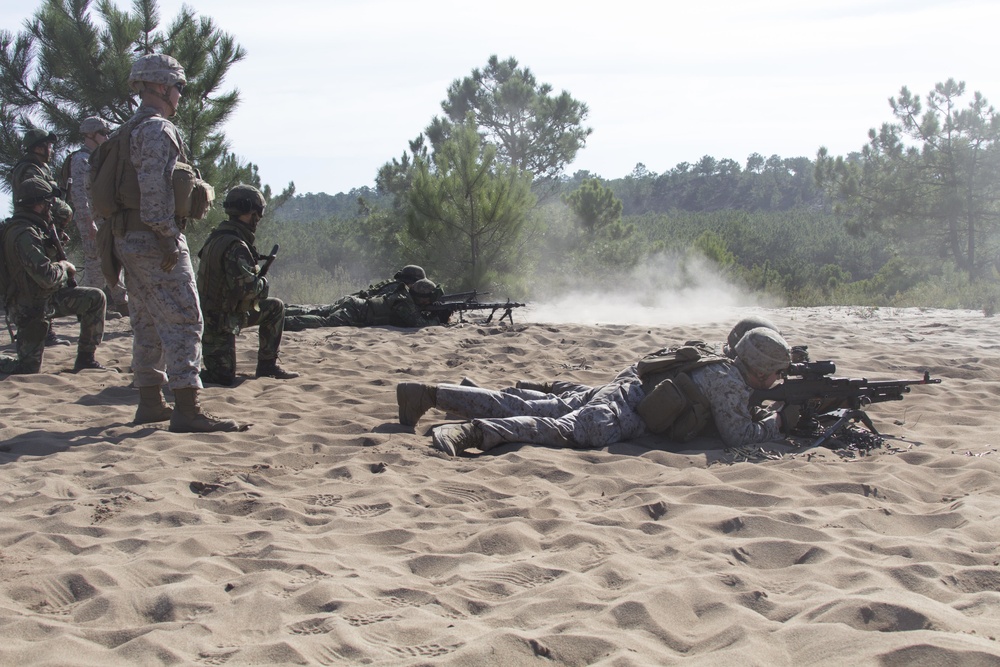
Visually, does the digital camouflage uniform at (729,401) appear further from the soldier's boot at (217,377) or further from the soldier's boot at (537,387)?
the soldier's boot at (217,377)

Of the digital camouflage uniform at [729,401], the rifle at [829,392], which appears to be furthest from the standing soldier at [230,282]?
the rifle at [829,392]

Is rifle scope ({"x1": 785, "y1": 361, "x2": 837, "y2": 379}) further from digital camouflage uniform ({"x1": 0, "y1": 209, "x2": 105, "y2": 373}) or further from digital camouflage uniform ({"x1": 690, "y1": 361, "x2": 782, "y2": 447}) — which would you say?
digital camouflage uniform ({"x1": 0, "y1": 209, "x2": 105, "y2": 373})

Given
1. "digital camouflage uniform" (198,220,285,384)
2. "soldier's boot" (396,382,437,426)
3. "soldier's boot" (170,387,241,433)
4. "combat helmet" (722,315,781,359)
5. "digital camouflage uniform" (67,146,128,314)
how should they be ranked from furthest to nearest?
"digital camouflage uniform" (67,146,128,314) → "digital camouflage uniform" (198,220,285,384) → "combat helmet" (722,315,781,359) → "soldier's boot" (396,382,437,426) → "soldier's boot" (170,387,241,433)

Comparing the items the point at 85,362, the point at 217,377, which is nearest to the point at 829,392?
the point at 217,377

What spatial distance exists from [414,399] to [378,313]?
5985mm

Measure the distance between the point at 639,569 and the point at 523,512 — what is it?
85cm

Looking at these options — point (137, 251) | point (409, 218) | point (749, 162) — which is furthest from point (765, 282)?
point (749, 162)

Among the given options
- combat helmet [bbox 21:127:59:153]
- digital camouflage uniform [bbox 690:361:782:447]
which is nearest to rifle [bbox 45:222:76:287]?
combat helmet [bbox 21:127:59:153]

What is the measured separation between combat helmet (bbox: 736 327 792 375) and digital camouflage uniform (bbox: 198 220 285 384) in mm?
3791

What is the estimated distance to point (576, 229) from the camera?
2330cm

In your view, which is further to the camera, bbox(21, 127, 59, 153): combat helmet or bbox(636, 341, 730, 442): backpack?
bbox(21, 127, 59, 153): combat helmet

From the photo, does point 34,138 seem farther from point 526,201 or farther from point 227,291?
point 526,201

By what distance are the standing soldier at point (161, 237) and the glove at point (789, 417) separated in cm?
345

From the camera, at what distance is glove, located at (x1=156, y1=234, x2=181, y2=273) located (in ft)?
17.6
